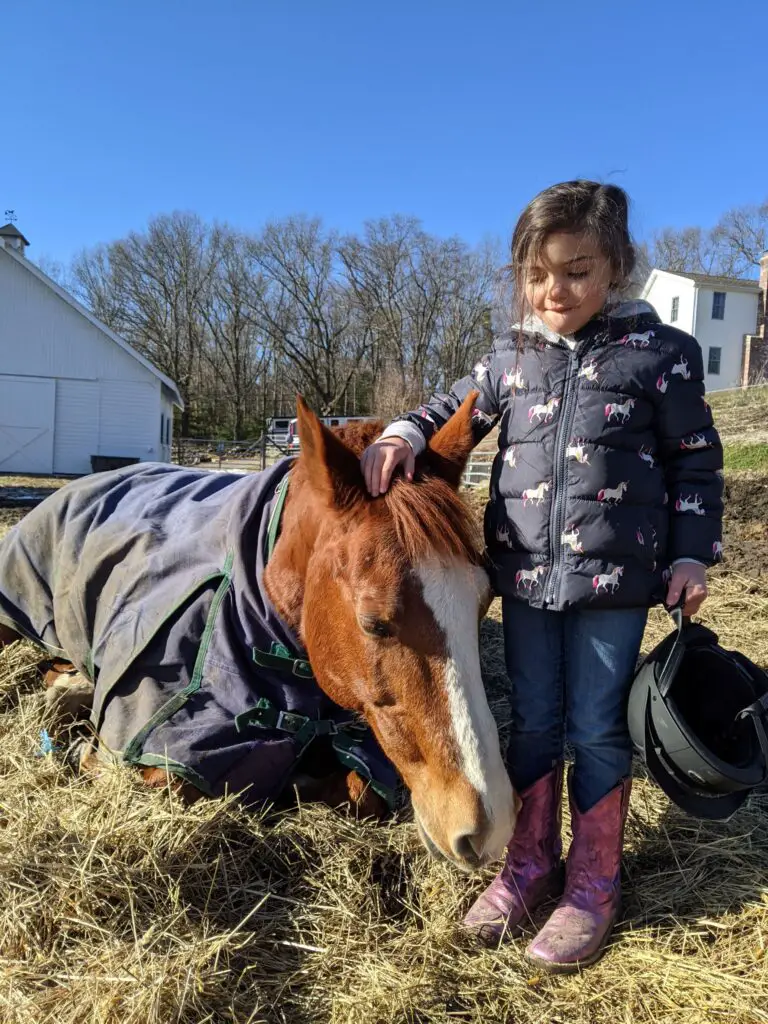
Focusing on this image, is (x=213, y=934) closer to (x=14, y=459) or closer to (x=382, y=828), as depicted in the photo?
(x=382, y=828)

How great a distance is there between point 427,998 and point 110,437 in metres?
21.7

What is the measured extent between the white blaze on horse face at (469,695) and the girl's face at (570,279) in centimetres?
84

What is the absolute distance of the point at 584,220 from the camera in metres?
1.93

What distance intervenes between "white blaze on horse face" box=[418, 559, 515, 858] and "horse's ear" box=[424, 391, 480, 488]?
0.37 m

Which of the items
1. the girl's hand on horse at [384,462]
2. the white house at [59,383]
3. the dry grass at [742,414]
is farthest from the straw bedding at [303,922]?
the white house at [59,383]

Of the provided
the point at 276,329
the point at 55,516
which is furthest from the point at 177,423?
the point at 55,516

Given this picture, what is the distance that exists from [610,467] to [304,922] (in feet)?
4.95

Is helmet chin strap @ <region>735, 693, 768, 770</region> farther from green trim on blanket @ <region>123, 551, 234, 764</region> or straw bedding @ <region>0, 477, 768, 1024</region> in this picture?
green trim on blanket @ <region>123, 551, 234, 764</region>

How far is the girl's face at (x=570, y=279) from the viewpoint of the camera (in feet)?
6.36

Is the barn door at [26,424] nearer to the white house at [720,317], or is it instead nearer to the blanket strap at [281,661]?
the blanket strap at [281,661]

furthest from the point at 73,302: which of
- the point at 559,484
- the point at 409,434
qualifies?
the point at 559,484

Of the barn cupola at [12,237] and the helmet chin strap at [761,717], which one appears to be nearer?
the helmet chin strap at [761,717]

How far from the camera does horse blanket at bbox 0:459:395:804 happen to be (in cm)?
219

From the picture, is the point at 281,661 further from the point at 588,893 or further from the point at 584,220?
the point at 584,220
